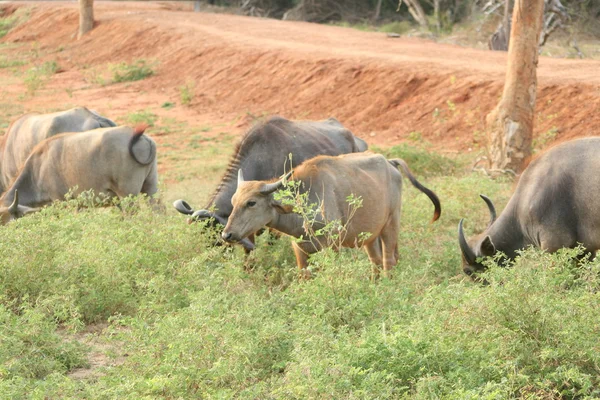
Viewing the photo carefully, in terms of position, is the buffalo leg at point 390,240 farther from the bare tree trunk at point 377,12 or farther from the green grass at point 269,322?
the bare tree trunk at point 377,12

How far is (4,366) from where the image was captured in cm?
607

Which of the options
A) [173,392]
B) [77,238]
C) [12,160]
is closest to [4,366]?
[173,392]

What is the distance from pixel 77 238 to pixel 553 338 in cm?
511

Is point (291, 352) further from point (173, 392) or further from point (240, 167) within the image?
point (240, 167)

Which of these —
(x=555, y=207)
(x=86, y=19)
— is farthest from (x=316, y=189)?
(x=86, y=19)

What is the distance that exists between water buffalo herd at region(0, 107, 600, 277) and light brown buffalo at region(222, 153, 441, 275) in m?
0.01

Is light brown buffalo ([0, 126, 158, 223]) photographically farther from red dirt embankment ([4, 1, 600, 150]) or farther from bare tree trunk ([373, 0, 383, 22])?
bare tree trunk ([373, 0, 383, 22])

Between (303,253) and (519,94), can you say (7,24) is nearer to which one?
(519,94)

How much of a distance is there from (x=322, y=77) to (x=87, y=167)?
10.3 metres

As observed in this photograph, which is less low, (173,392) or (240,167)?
(240,167)

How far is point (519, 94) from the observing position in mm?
13242

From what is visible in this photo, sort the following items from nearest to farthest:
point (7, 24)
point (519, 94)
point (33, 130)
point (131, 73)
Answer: point (33, 130) → point (519, 94) → point (131, 73) → point (7, 24)

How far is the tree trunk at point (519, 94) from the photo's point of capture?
13.0m

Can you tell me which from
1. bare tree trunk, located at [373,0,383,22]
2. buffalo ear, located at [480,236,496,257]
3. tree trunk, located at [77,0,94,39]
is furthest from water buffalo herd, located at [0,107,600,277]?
bare tree trunk, located at [373,0,383,22]
